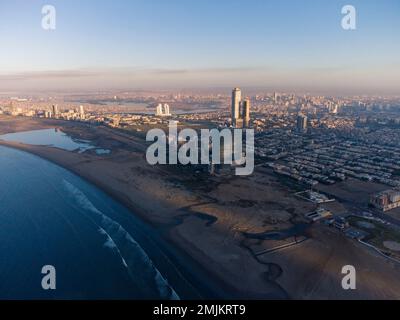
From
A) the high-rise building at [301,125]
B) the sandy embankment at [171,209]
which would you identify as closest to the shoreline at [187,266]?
the sandy embankment at [171,209]

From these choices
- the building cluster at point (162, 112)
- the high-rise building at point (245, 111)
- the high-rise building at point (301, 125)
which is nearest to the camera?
the high-rise building at point (301, 125)

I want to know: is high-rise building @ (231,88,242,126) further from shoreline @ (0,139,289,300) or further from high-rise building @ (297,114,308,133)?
shoreline @ (0,139,289,300)

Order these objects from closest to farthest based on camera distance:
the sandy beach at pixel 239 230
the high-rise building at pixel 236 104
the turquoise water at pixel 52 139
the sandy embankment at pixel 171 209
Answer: the sandy beach at pixel 239 230, the sandy embankment at pixel 171 209, the turquoise water at pixel 52 139, the high-rise building at pixel 236 104

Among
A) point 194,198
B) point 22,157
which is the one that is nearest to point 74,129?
point 22,157

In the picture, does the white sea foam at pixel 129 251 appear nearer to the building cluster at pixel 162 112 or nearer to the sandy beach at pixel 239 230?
the sandy beach at pixel 239 230

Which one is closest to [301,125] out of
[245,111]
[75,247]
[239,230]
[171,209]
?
[245,111]

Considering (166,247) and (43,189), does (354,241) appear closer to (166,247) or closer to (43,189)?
(166,247)

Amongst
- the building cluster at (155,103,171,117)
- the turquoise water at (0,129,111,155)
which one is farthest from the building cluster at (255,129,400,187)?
the building cluster at (155,103,171,117)
